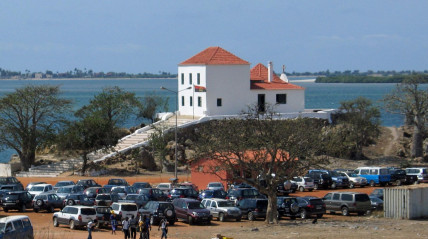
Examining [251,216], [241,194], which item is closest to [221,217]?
[251,216]

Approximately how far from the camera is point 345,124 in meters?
72.0

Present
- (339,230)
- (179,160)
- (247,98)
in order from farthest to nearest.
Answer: (247,98)
(179,160)
(339,230)

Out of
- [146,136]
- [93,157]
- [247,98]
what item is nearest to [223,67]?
[247,98]

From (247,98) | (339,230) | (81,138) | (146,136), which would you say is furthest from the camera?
(247,98)

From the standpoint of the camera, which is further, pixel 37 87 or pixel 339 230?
pixel 37 87

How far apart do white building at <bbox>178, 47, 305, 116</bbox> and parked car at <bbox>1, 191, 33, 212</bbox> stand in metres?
33.7

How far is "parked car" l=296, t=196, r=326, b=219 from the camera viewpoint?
132ft

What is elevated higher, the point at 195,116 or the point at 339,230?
the point at 195,116

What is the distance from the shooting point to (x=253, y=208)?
4056 cm

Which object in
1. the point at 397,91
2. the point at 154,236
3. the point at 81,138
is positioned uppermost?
the point at 397,91

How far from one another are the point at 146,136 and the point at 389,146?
25169mm

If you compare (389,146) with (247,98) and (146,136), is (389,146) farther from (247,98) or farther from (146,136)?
(146,136)

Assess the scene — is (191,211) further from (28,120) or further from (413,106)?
(413,106)

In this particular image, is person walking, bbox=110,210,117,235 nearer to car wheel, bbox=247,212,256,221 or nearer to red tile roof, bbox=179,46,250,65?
car wheel, bbox=247,212,256,221
